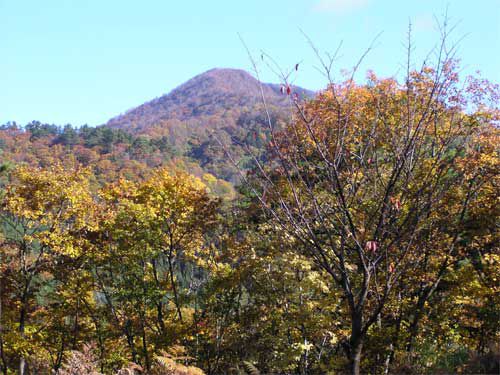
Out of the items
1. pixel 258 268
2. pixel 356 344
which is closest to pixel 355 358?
pixel 356 344

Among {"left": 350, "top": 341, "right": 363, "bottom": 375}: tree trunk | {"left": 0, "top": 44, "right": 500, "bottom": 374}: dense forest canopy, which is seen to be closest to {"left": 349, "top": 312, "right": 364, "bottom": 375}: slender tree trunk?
{"left": 350, "top": 341, "right": 363, "bottom": 375}: tree trunk

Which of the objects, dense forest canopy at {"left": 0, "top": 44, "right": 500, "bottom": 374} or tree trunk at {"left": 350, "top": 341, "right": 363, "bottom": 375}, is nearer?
tree trunk at {"left": 350, "top": 341, "right": 363, "bottom": 375}

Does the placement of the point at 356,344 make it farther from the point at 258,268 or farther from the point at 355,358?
the point at 258,268

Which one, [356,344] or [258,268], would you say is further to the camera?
[258,268]

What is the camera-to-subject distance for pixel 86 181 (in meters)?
14.9

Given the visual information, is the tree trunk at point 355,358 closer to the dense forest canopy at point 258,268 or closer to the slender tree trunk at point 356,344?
the slender tree trunk at point 356,344

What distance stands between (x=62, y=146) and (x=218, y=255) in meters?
101

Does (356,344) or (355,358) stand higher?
(356,344)

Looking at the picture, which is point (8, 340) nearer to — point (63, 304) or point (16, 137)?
point (63, 304)

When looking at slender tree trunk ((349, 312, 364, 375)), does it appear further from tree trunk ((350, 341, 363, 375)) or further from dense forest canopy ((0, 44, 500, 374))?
dense forest canopy ((0, 44, 500, 374))

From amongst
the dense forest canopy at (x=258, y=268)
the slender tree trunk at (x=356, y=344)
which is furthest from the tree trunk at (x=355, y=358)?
the dense forest canopy at (x=258, y=268)

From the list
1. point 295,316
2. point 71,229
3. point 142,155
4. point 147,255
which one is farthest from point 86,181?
point 142,155

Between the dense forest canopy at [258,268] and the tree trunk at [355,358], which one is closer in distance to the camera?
the tree trunk at [355,358]

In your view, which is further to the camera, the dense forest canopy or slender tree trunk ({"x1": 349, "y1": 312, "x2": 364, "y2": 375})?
the dense forest canopy
